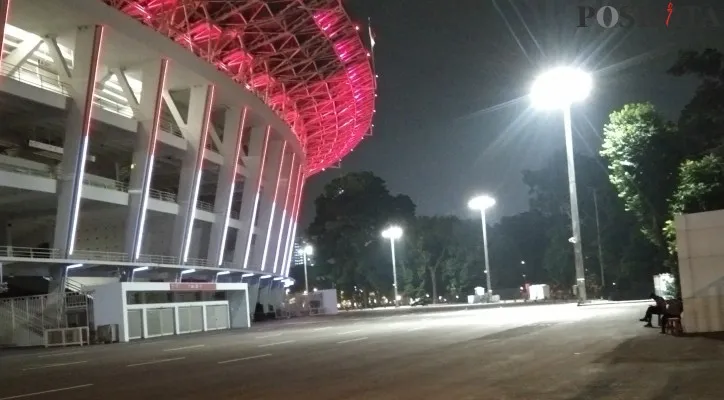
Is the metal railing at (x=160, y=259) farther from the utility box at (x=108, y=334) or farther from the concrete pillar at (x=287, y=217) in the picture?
the concrete pillar at (x=287, y=217)

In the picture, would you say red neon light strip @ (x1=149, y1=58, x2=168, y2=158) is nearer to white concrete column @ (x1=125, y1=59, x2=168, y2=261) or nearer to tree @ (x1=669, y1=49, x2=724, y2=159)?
white concrete column @ (x1=125, y1=59, x2=168, y2=261)

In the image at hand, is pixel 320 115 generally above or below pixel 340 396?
above

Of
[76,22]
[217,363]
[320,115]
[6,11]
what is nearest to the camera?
[217,363]

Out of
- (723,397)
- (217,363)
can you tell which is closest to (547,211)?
(217,363)

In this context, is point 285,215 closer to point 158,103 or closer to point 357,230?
point 158,103

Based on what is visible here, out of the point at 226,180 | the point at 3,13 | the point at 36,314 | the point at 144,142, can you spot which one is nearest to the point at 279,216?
the point at 226,180

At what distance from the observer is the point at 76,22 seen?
3372 centimetres

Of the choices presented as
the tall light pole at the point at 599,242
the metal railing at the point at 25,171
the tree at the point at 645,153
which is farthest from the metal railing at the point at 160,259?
the tall light pole at the point at 599,242

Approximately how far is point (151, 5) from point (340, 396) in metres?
33.2

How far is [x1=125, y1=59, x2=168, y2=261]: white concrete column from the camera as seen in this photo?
3809cm

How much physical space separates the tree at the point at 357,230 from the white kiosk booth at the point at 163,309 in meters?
50.2

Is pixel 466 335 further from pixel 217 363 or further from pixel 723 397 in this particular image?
pixel 723 397

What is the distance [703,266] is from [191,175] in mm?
32583

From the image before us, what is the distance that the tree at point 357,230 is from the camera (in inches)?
3867
